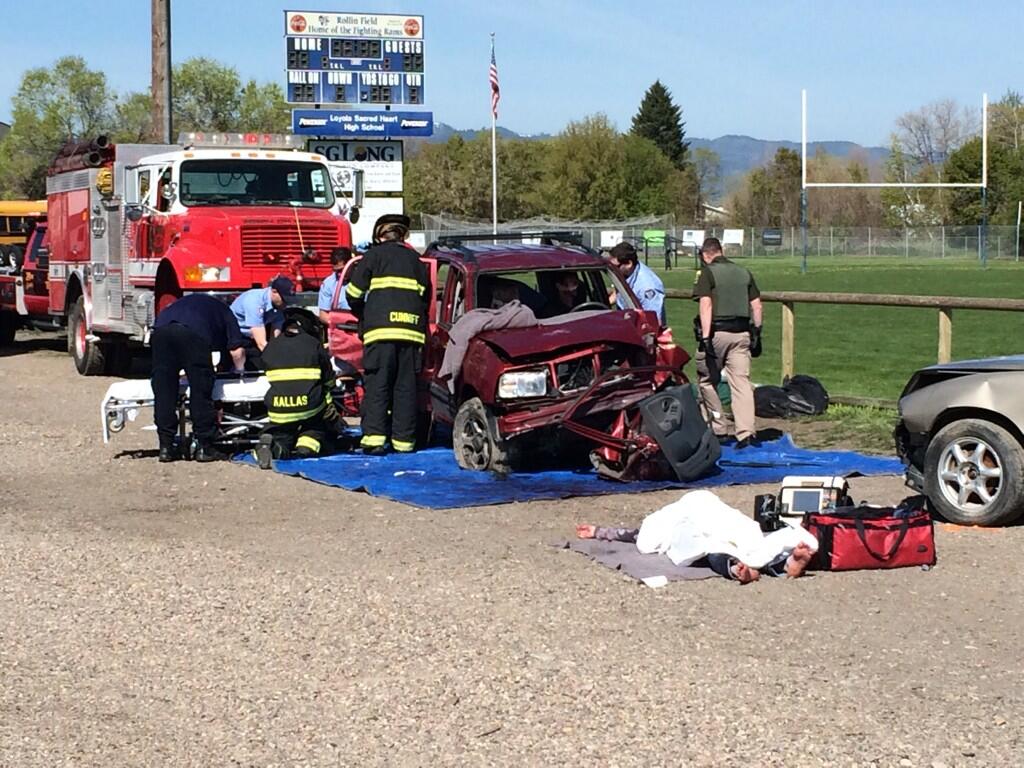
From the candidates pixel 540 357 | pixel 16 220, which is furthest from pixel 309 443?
pixel 16 220

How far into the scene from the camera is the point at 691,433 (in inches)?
448

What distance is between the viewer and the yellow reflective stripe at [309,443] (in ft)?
42.9

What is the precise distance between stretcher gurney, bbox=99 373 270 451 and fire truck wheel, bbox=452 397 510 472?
2.05 m

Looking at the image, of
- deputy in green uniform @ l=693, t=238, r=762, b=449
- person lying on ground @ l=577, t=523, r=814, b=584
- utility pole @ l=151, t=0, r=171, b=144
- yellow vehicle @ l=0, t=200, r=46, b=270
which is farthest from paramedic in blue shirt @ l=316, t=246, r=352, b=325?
yellow vehicle @ l=0, t=200, r=46, b=270

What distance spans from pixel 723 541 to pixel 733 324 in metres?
5.49

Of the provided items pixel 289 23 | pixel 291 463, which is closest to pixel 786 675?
pixel 291 463

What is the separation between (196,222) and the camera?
18219 mm

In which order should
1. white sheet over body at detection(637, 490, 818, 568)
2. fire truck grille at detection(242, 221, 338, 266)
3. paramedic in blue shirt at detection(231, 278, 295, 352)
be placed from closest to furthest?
white sheet over body at detection(637, 490, 818, 568) < paramedic in blue shirt at detection(231, 278, 295, 352) < fire truck grille at detection(242, 221, 338, 266)

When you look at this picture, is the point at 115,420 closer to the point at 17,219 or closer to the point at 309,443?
the point at 309,443

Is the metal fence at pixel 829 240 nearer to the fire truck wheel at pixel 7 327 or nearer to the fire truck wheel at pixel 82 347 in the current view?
the fire truck wheel at pixel 7 327

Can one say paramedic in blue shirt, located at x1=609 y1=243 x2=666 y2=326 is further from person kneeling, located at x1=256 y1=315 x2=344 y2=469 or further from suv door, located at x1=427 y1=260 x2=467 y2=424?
person kneeling, located at x1=256 y1=315 x2=344 y2=469

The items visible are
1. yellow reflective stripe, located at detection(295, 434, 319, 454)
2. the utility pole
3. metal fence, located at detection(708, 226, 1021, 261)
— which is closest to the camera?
yellow reflective stripe, located at detection(295, 434, 319, 454)

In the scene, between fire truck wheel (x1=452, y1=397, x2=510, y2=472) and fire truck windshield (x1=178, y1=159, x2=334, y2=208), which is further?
fire truck windshield (x1=178, y1=159, x2=334, y2=208)

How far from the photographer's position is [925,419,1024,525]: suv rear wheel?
9352 millimetres
